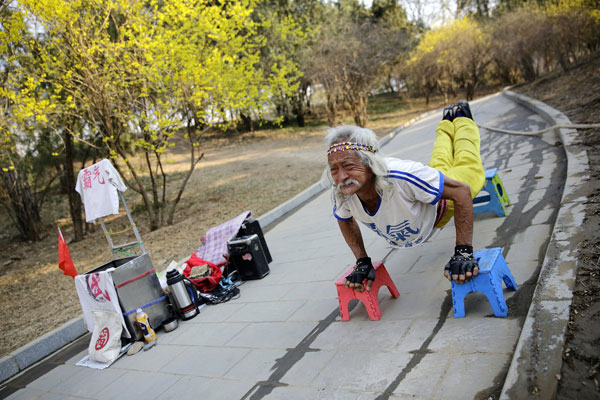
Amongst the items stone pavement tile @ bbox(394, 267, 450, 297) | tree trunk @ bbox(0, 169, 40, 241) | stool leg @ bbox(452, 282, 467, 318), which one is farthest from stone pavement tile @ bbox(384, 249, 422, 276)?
tree trunk @ bbox(0, 169, 40, 241)

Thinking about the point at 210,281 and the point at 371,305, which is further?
the point at 210,281

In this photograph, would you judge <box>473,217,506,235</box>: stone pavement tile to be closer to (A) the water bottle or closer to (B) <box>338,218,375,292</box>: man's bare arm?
(B) <box>338,218,375,292</box>: man's bare arm

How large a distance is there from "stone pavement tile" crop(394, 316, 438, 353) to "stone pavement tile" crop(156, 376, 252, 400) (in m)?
1.03

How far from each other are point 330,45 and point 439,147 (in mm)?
16701

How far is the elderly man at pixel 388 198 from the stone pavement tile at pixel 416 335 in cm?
35

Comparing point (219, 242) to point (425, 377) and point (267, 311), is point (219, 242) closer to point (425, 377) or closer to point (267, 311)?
point (267, 311)

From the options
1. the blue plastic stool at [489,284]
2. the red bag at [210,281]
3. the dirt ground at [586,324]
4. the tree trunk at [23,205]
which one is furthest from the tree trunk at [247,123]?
the blue plastic stool at [489,284]

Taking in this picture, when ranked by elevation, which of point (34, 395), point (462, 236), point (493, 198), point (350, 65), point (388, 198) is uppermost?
point (350, 65)

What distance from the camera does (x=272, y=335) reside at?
11.2ft

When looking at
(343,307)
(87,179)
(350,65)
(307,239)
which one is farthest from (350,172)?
(350,65)

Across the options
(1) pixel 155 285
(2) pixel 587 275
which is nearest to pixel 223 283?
(1) pixel 155 285

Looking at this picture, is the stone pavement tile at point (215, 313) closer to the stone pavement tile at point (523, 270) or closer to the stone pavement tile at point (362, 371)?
the stone pavement tile at point (362, 371)

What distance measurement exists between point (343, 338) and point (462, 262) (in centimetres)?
98

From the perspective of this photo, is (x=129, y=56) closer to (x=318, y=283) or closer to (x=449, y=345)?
(x=318, y=283)
